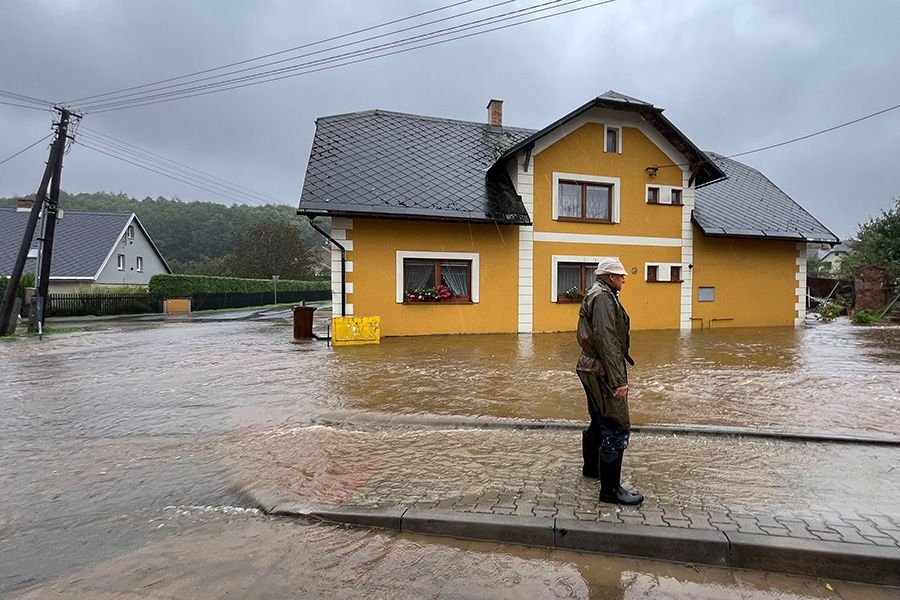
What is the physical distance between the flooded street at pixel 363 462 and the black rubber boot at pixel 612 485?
0.34 m

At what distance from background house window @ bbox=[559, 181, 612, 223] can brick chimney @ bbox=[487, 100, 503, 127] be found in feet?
16.2

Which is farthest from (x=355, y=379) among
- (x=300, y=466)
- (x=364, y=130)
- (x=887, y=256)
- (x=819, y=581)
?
(x=887, y=256)

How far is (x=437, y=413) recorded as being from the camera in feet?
18.1

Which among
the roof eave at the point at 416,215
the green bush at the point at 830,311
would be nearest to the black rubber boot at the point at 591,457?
the roof eave at the point at 416,215

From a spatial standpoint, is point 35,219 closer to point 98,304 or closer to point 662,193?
point 98,304

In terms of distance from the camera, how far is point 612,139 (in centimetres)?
1501

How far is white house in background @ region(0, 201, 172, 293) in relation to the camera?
29344 millimetres

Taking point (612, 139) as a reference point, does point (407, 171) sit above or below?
below

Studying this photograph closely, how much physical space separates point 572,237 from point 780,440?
10.5 meters

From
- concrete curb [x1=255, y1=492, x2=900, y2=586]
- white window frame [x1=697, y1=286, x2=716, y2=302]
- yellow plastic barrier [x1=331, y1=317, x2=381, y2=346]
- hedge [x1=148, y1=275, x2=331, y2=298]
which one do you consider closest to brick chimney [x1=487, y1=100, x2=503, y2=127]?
white window frame [x1=697, y1=286, x2=716, y2=302]

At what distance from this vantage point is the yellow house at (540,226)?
42.3ft

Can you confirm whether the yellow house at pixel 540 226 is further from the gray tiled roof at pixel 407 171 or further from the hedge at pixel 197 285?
the hedge at pixel 197 285

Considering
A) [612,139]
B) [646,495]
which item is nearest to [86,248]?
[612,139]

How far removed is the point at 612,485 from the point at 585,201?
1275cm
